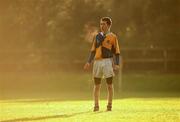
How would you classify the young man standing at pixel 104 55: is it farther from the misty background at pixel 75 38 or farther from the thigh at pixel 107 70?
the misty background at pixel 75 38

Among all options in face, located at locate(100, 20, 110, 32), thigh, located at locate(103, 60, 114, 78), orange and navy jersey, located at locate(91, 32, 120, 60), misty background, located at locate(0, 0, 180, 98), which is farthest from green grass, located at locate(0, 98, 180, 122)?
misty background, located at locate(0, 0, 180, 98)

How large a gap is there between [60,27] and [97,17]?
197 cm

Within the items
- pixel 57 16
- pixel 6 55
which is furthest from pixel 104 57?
pixel 57 16

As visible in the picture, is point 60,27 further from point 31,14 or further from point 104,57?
point 104,57

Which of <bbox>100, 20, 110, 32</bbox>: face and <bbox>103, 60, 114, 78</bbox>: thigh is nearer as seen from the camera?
<bbox>100, 20, 110, 32</bbox>: face

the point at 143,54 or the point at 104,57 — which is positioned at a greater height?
the point at 143,54

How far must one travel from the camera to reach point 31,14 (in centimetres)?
3195

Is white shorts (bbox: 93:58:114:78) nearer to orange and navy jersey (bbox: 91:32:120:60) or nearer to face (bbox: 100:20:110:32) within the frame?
orange and navy jersey (bbox: 91:32:120:60)

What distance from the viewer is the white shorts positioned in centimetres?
1340

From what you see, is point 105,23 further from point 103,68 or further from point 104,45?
point 103,68

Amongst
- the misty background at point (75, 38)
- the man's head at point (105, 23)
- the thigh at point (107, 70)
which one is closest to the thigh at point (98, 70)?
the thigh at point (107, 70)

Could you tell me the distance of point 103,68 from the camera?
44.0 feet

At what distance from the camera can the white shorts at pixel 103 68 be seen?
13.4 meters

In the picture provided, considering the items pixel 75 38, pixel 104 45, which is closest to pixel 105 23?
pixel 104 45
